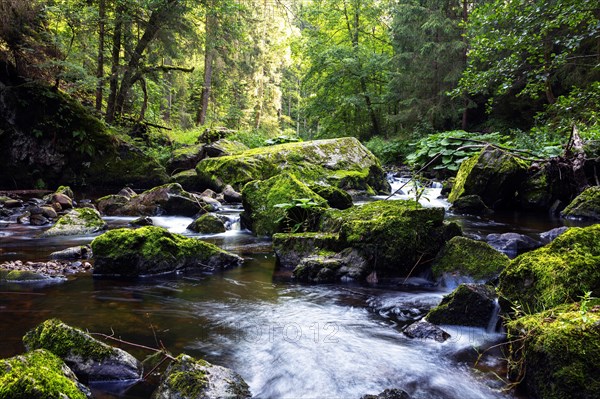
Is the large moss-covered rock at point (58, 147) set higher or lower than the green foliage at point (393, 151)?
lower

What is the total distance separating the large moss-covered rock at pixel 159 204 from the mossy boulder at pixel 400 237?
17.4ft

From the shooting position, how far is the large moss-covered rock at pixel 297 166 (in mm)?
12430

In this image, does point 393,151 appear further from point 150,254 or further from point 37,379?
point 37,379

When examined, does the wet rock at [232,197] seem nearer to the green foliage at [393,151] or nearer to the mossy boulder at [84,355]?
the mossy boulder at [84,355]

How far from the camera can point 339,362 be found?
3.08 meters

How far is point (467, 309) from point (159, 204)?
7917mm

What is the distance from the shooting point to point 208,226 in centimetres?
780

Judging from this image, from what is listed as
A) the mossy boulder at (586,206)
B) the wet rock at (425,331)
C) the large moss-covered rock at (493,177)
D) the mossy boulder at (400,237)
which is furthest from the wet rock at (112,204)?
the mossy boulder at (586,206)

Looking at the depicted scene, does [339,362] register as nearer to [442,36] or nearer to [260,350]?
[260,350]

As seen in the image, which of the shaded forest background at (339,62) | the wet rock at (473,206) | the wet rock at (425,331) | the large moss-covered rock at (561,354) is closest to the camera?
the large moss-covered rock at (561,354)

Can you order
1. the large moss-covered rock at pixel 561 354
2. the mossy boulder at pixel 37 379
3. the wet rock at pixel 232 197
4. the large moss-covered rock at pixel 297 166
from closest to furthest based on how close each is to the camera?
the mossy boulder at pixel 37 379 < the large moss-covered rock at pixel 561 354 < the wet rock at pixel 232 197 < the large moss-covered rock at pixel 297 166

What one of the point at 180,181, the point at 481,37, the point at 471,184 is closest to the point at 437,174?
the point at 471,184

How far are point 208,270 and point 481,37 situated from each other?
271 inches

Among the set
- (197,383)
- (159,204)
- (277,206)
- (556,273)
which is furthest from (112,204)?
(556,273)
